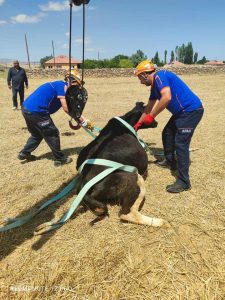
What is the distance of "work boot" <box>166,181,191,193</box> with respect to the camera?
4.80 metres

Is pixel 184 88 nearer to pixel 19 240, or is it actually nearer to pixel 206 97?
pixel 19 240

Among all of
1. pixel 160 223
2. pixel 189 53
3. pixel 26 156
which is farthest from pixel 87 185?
pixel 189 53

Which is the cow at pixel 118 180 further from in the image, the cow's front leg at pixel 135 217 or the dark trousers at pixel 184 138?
the dark trousers at pixel 184 138

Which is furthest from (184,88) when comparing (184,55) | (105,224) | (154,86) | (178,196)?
(184,55)

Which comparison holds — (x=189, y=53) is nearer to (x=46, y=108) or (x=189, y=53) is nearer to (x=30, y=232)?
(x=46, y=108)

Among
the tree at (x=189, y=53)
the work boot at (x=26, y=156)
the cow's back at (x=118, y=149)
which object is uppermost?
the tree at (x=189, y=53)

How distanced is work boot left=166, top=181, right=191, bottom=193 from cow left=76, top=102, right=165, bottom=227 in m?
0.52

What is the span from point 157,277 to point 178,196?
1781mm

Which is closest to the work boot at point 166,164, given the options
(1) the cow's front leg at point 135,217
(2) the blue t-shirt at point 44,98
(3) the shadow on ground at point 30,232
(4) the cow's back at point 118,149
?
(4) the cow's back at point 118,149

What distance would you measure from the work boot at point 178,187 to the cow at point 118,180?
0.52 m

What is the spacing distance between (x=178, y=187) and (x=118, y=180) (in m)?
1.20

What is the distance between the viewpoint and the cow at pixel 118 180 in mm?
4023

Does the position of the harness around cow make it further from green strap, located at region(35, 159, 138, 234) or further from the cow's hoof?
the cow's hoof

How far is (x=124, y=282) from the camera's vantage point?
308 cm
